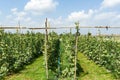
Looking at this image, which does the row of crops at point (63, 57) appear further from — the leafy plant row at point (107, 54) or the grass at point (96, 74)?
the grass at point (96, 74)

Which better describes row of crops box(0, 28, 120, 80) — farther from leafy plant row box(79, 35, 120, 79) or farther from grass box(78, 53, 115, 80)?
grass box(78, 53, 115, 80)

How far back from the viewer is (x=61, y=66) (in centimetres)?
2200

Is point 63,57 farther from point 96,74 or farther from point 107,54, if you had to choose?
point 107,54

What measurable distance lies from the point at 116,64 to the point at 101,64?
597 cm

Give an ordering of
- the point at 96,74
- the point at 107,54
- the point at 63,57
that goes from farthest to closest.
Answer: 1. the point at 107,54
2. the point at 63,57
3. the point at 96,74

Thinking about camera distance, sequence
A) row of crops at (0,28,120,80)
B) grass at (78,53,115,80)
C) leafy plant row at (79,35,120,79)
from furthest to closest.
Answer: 1. leafy plant row at (79,35,120,79)
2. grass at (78,53,115,80)
3. row of crops at (0,28,120,80)

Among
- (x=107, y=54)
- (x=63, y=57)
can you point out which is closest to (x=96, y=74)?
(x=107, y=54)

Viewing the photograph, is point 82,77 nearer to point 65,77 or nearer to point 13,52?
point 65,77

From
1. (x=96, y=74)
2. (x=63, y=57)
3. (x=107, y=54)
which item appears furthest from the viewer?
(x=107, y=54)

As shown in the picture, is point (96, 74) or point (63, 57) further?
point (63, 57)

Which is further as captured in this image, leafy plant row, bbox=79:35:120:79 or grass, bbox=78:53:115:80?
leafy plant row, bbox=79:35:120:79

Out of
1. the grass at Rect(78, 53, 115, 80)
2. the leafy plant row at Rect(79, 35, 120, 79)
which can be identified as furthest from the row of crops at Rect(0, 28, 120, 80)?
the grass at Rect(78, 53, 115, 80)

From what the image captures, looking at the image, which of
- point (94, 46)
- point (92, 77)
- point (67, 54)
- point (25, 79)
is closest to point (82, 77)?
point (92, 77)

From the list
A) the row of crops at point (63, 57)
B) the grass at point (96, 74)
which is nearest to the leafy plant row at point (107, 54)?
the row of crops at point (63, 57)
